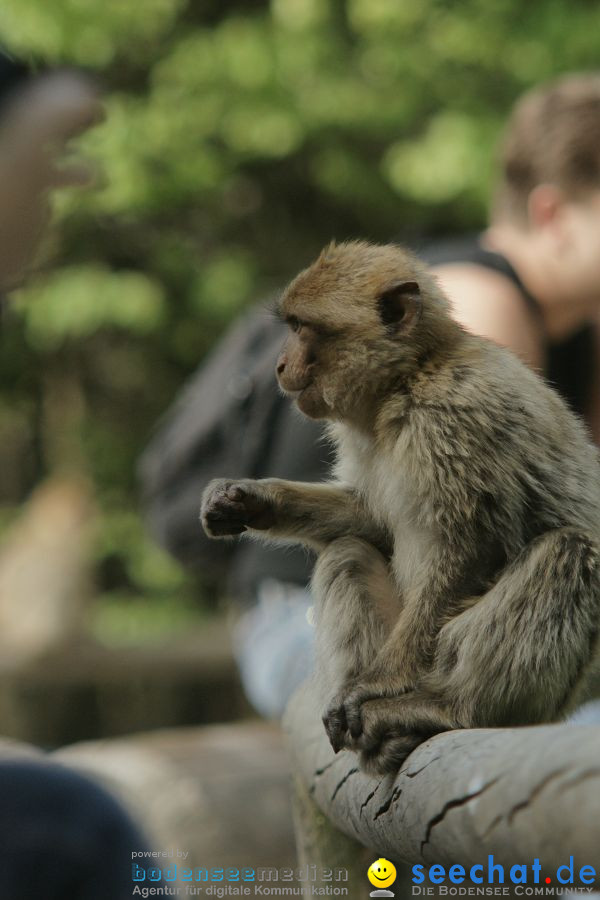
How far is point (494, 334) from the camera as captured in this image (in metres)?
3.29

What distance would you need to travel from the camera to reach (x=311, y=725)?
2.61 m

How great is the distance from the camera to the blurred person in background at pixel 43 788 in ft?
6.74

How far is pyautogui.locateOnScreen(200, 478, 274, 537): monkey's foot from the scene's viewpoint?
229 centimetres

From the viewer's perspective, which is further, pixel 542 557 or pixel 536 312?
pixel 536 312

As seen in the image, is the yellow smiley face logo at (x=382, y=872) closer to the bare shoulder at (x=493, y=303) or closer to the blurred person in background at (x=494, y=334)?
the blurred person in background at (x=494, y=334)

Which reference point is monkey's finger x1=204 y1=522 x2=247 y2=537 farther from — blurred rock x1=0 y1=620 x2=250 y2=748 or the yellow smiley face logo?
blurred rock x1=0 y1=620 x2=250 y2=748

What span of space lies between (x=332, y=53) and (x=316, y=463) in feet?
18.5

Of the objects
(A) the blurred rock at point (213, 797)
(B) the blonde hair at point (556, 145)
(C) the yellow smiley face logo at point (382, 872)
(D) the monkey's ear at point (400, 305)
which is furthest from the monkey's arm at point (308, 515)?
(A) the blurred rock at point (213, 797)

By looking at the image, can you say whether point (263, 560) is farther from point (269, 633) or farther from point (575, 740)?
point (575, 740)

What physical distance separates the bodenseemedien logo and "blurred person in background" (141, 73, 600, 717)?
3.42 ft

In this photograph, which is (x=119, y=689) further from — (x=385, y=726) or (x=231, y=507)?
(x=385, y=726)

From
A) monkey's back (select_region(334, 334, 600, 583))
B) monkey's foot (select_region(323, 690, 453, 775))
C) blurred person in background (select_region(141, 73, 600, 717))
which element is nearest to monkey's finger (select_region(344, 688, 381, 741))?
monkey's foot (select_region(323, 690, 453, 775))

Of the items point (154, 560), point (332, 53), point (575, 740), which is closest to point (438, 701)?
point (575, 740)

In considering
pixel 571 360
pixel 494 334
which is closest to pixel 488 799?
pixel 494 334
